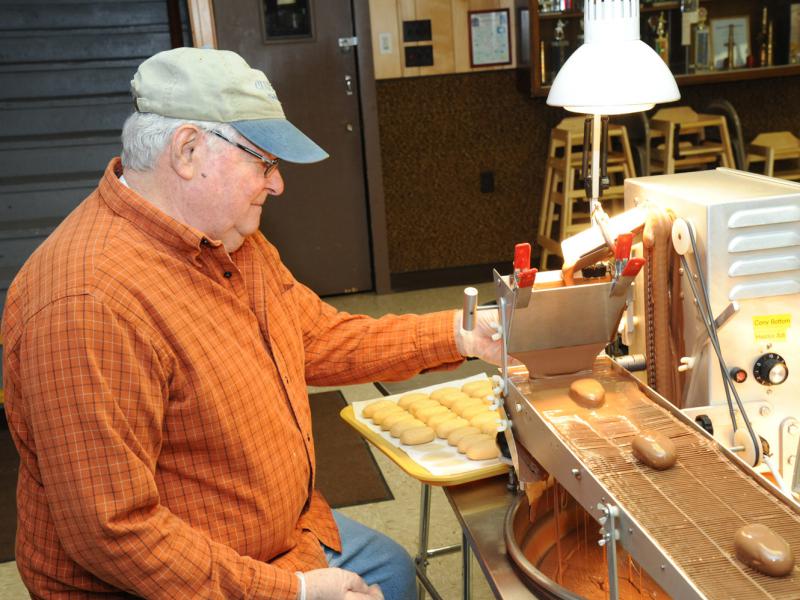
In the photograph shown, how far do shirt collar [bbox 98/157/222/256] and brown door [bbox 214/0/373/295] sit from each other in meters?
3.52

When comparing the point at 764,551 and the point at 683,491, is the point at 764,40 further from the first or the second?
the point at 764,551

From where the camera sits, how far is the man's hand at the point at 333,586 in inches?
54.1

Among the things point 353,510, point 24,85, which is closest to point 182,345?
point 353,510

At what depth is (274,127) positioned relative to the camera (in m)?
1.46

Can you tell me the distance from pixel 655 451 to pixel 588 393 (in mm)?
214

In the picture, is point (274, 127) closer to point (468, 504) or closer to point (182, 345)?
point (182, 345)

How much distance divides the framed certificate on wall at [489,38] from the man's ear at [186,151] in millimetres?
3982

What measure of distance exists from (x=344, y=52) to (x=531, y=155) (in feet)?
4.19

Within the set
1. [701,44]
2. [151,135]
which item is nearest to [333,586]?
[151,135]

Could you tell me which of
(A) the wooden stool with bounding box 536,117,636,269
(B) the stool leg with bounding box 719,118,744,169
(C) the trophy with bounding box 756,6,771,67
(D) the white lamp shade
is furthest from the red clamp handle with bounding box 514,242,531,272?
(C) the trophy with bounding box 756,6,771,67

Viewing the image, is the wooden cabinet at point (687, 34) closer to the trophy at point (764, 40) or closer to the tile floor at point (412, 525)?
the trophy at point (764, 40)

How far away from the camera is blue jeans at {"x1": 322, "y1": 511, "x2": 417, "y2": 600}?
66.0 inches

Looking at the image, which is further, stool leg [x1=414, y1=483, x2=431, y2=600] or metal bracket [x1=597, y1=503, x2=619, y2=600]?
stool leg [x1=414, y1=483, x2=431, y2=600]

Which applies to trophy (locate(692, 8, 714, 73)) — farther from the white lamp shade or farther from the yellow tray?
the yellow tray
